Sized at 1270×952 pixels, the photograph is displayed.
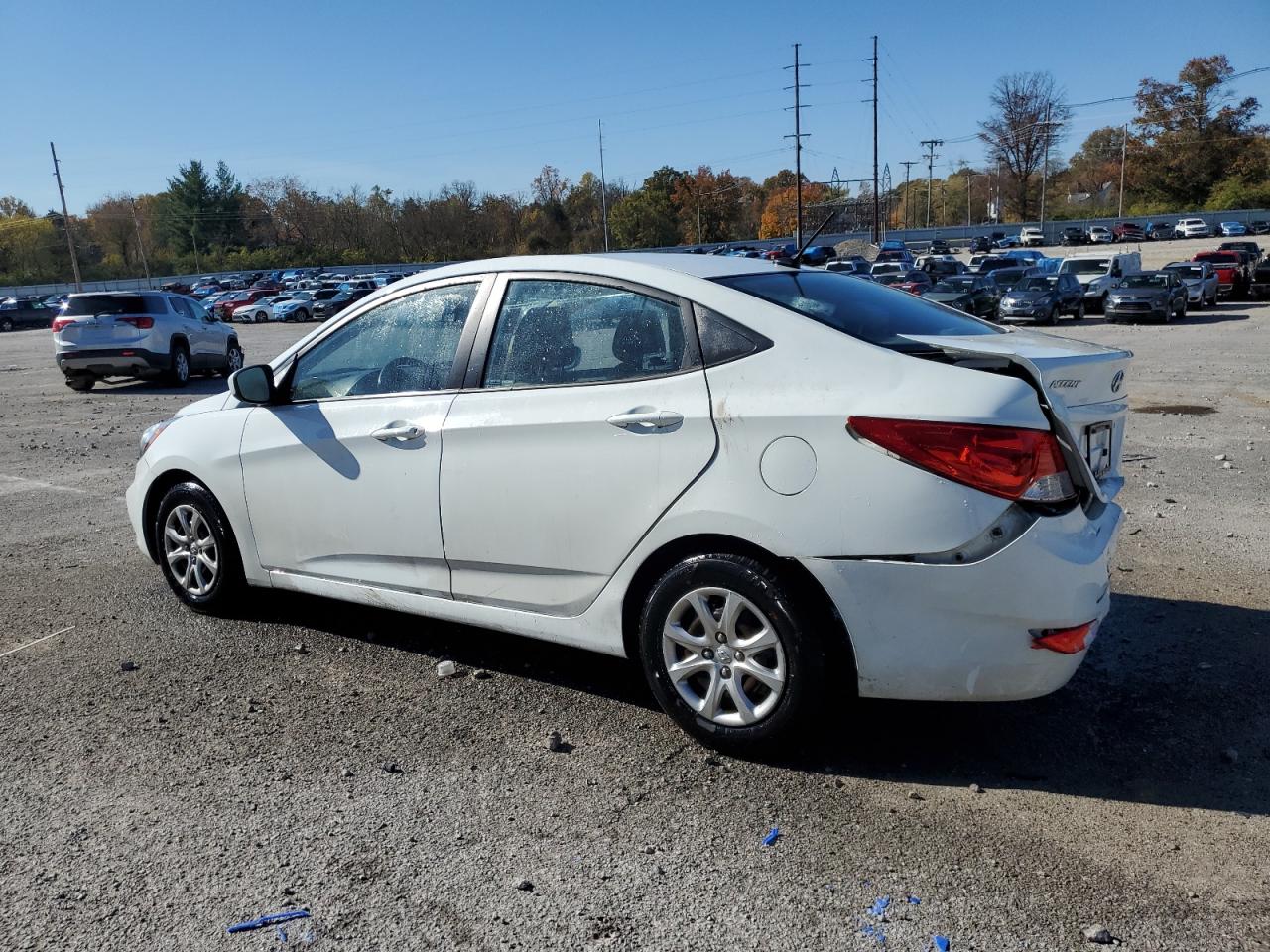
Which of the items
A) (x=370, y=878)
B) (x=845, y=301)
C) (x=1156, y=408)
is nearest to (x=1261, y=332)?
(x=1156, y=408)

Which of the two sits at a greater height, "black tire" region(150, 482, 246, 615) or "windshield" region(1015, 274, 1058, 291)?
"black tire" region(150, 482, 246, 615)

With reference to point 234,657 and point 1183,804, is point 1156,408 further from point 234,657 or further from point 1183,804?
point 234,657

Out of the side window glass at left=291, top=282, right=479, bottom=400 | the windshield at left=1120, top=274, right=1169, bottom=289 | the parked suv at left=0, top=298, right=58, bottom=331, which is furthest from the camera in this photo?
the parked suv at left=0, top=298, right=58, bottom=331

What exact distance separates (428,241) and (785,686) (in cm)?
10404

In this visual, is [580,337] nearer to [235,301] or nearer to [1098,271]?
[1098,271]

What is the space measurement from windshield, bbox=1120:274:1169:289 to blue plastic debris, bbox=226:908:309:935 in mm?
31135

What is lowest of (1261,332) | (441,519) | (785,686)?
(1261,332)

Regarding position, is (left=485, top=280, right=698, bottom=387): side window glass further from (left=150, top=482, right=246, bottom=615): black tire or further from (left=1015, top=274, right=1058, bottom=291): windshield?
(left=1015, top=274, right=1058, bottom=291): windshield

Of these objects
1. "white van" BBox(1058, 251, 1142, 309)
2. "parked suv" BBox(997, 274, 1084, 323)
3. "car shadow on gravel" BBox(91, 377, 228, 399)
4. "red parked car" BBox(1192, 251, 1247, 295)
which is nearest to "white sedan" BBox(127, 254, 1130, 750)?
"car shadow on gravel" BBox(91, 377, 228, 399)

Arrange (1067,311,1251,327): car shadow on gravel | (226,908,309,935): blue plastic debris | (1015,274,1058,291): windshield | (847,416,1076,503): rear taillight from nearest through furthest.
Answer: (226,908,309,935): blue plastic debris
(847,416,1076,503): rear taillight
(1067,311,1251,327): car shadow on gravel
(1015,274,1058,291): windshield

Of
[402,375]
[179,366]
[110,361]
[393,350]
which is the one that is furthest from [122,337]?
[402,375]

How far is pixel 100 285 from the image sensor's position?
93062 millimetres

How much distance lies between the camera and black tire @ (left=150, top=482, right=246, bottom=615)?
5074mm

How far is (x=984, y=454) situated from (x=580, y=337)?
5.20 feet
